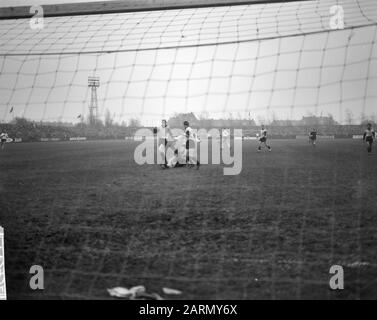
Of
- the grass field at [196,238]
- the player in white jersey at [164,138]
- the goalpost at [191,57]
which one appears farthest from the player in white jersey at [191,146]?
the goalpost at [191,57]

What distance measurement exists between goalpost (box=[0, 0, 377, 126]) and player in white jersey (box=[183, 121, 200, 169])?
5.91 meters

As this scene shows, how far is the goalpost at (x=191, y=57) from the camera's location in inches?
174

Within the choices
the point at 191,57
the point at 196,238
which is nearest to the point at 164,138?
the point at 191,57

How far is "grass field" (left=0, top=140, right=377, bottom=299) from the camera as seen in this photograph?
3281 mm

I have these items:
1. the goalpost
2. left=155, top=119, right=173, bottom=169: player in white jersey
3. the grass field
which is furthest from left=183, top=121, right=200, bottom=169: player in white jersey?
the goalpost

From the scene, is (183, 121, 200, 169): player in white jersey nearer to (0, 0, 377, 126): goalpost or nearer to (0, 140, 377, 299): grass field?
(0, 140, 377, 299): grass field

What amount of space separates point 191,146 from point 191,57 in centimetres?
791

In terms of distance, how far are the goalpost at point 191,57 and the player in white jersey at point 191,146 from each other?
233 inches

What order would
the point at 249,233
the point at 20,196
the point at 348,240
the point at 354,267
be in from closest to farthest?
the point at 354,267 < the point at 348,240 < the point at 249,233 < the point at 20,196
